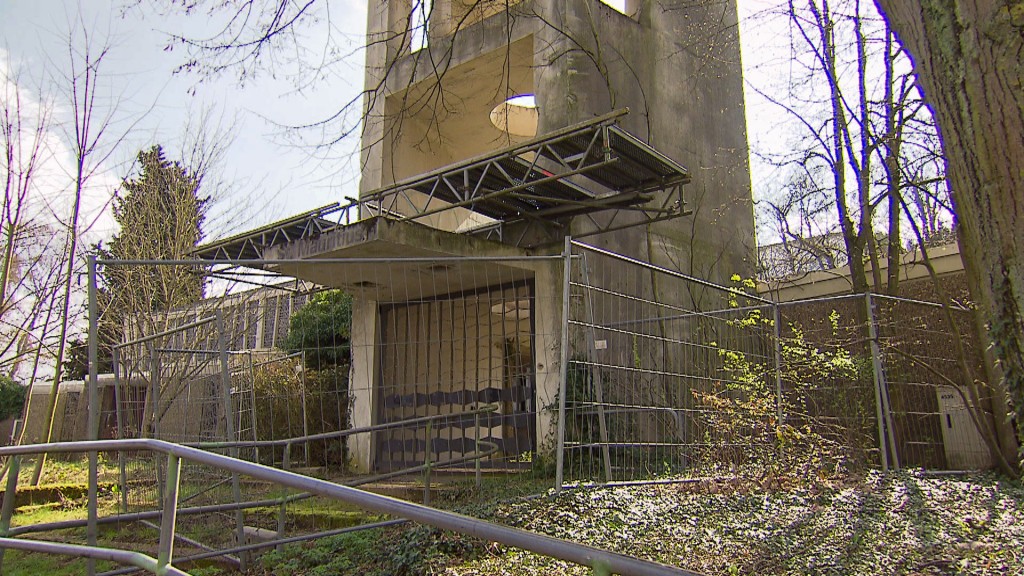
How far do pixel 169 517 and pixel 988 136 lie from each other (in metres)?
3.31

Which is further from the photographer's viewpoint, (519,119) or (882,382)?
(519,119)

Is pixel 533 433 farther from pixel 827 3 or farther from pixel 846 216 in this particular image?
pixel 827 3

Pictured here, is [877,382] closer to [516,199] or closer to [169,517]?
[516,199]

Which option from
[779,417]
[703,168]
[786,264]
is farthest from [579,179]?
[786,264]

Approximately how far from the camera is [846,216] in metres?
9.70

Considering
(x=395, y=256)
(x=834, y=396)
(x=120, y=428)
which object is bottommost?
(x=120, y=428)

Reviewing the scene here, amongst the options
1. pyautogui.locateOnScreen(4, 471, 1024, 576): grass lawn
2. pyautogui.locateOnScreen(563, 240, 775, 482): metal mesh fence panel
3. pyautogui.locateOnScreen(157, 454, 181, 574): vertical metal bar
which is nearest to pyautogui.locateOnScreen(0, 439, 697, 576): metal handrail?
pyautogui.locateOnScreen(157, 454, 181, 574): vertical metal bar

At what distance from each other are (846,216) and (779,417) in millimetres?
4055

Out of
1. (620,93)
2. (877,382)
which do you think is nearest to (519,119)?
(620,93)

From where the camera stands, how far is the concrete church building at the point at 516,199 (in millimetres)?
8398

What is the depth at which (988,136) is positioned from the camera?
217cm

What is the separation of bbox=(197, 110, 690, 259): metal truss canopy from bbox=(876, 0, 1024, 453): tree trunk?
5200 millimetres

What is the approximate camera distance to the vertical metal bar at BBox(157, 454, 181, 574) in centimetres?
268

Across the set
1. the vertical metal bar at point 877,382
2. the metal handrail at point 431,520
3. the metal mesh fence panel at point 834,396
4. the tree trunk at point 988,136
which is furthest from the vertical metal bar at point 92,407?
the vertical metal bar at point 877,382
